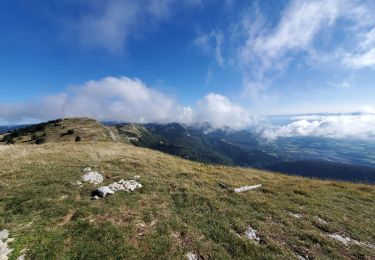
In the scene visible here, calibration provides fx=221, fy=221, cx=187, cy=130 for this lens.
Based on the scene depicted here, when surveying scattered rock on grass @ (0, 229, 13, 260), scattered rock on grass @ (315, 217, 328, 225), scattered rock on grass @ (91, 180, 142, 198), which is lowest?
scattered rock on grass @ (315, 217, 328, 225)

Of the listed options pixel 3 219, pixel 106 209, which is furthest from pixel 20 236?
pixel 106 209

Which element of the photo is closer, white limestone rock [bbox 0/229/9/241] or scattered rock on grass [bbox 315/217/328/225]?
white limestone rock [bbox 0/229/9/241]

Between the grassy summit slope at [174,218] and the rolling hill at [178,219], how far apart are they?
56 millimetres

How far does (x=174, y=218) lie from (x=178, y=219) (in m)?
0.27

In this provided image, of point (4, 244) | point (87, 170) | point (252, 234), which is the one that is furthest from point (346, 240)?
point (87, 170)

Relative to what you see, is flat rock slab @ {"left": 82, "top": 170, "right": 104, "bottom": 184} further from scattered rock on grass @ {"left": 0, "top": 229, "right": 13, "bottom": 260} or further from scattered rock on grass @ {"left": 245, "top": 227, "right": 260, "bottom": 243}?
scattered rock on grass @ {"left": 245, "top": 227, "right": 260, "bottom": 243}

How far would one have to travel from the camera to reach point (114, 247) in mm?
10586

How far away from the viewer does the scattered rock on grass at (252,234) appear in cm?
1211

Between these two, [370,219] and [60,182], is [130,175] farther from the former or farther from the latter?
[370,219]

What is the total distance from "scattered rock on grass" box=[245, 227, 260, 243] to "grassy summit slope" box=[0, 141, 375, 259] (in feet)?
0.88

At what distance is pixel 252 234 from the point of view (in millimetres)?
12492

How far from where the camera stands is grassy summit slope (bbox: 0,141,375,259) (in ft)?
35.4

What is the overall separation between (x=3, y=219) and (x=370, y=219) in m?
23.3

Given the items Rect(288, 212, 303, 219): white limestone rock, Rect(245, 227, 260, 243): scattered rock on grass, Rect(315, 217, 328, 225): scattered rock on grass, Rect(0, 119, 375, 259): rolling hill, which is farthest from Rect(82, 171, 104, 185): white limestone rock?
Rect(315, 217, 328, 225): scattered rock on grass
